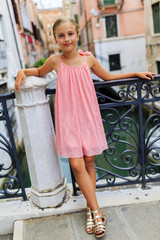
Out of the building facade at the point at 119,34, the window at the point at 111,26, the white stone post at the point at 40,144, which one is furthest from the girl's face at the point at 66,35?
the window at the point at 111,26

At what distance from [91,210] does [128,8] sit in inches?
622

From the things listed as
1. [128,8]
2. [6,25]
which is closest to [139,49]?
[128,8]

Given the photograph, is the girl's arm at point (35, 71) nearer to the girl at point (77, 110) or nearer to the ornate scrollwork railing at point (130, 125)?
the girl at point (77, 110)

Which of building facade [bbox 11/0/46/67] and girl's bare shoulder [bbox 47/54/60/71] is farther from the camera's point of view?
building facade [bbox 11/0/46/67]

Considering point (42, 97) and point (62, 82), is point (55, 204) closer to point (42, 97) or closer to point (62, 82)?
point (42, 97)

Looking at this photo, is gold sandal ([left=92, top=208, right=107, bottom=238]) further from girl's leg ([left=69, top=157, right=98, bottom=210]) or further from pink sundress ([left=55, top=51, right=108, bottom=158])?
pink sundress ([left=55, top=51, right=108, bottom=158])

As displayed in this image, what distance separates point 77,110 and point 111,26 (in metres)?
15.2

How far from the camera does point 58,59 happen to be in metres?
1.59

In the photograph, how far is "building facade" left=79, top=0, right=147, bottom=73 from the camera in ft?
48.1

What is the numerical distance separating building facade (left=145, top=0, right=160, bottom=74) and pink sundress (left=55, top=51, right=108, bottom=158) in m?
9.89

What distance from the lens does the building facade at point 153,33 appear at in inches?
391

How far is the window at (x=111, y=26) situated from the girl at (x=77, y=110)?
14688mm

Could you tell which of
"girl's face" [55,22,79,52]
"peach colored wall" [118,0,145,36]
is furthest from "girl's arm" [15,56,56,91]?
"peach colored wall" [118,0,145,36]

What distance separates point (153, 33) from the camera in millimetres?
10500
